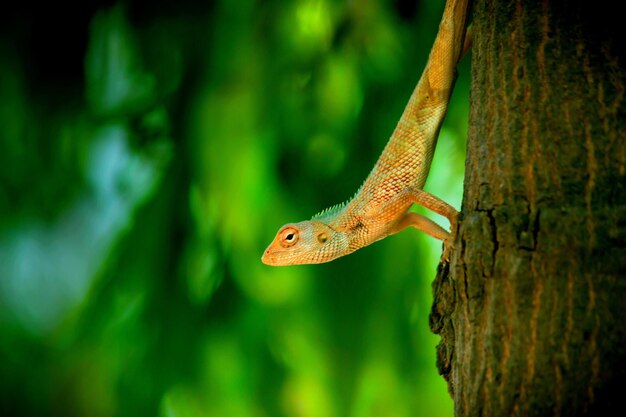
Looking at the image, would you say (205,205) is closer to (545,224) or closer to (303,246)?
(303,246)

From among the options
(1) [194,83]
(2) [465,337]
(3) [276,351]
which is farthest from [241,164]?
(2) [465,337]

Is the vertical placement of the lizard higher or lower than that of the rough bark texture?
higher

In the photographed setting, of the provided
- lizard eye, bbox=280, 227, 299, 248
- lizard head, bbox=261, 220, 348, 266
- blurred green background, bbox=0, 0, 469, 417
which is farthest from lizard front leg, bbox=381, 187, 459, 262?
blurred green background, bbox=0, 0, 469, 417

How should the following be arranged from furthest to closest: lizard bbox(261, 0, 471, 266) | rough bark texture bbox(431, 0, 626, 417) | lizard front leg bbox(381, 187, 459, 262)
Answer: lizard bbox(261, 0, 471, 266)
lizard front leg bbox(381, 187, 459, 262)
rough bark texture bbox(431, 0, 626, 417)

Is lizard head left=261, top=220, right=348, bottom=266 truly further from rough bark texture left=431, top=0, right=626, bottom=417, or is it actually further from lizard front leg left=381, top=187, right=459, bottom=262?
rough bark texture left=431, top=0, right=626, bottom=417

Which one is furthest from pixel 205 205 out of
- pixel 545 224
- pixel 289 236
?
pixel 545 224

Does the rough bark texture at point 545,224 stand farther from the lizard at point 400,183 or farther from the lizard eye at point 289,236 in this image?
the lizard eye at point 289,236
